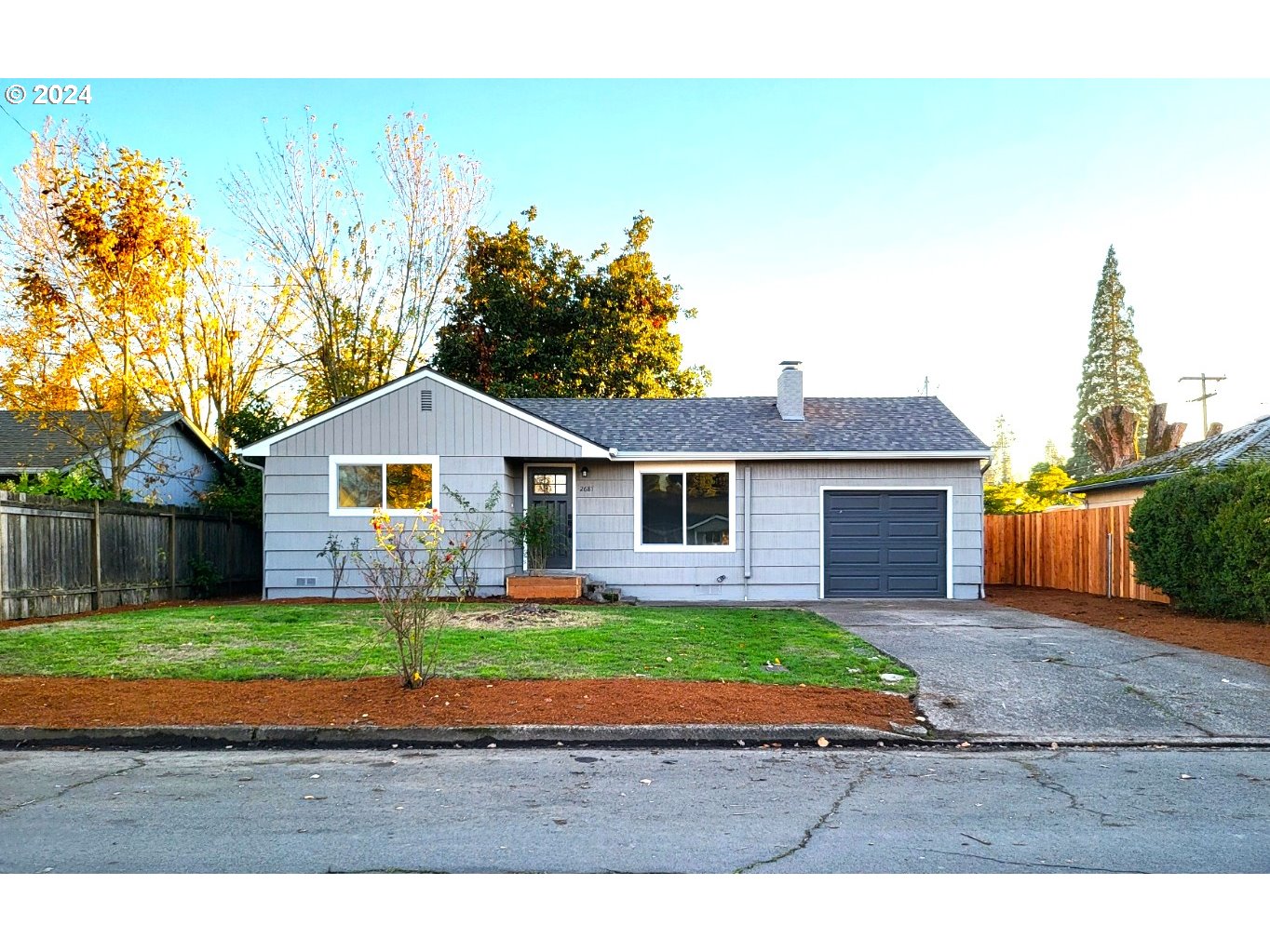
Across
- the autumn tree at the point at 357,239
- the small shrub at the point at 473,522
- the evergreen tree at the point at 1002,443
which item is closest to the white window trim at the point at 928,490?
the small shrub at the point at 473,522

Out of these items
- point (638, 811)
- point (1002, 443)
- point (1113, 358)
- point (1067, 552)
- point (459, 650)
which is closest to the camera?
point (638, 811)

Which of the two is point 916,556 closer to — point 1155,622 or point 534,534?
point 1155,622

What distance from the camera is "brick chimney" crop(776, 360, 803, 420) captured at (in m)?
19.0

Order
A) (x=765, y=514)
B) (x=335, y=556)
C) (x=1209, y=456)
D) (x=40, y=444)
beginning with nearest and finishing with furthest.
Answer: (x=335, y=556)
(x=765, y=514)
(x=1209, y=456)
(x=40, y=444)

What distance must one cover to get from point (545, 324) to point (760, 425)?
36.5 ft

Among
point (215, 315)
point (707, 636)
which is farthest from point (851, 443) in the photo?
point (215, 315)

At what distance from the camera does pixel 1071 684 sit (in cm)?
893

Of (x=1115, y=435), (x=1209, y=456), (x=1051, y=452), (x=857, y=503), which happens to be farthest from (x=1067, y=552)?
(x=1051, y=452)

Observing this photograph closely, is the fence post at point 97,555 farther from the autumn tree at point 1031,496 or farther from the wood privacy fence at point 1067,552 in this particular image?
the autumn tree at point 1031,496

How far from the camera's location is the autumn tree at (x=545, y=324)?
1072 inches

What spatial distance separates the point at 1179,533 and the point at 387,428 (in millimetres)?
13369

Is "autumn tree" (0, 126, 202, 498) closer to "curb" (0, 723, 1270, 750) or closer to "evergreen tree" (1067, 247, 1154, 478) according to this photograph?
"curb" (0, 723, 1270, 750)

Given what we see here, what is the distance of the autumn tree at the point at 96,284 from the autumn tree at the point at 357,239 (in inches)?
270

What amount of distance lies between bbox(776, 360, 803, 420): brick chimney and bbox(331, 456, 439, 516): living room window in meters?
7.40
